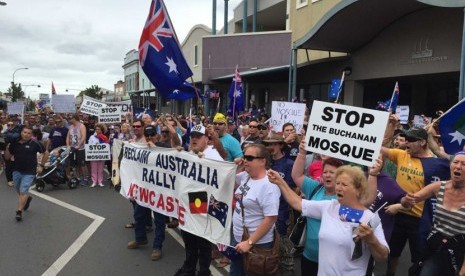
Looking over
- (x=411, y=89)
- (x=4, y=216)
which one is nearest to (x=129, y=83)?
(x=411, y=89)

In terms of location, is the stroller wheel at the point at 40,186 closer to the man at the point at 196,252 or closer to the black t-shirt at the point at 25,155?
the black t-shirt at the point at 25,155

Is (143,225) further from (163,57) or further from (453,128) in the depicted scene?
(453,128)

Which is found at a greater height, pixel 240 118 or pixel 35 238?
pixel 240 118

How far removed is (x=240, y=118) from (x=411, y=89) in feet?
23.9

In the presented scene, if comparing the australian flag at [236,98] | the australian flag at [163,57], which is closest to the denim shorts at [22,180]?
the australian flag at [163,57]

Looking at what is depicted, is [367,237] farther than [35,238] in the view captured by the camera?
No

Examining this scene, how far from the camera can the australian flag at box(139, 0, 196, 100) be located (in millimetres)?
6867

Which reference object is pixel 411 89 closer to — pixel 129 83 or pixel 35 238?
pixel 35 238

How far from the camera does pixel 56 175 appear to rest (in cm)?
1066

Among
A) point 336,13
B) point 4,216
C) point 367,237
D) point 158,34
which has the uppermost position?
point 336,13

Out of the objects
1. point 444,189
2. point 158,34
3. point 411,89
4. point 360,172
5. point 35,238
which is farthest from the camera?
point 411,89

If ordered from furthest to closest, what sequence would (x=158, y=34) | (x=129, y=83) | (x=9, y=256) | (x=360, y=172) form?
1. (x=129, y=83)
2. (x=158, y=34)
3. (x=9, y=256)
4. (x=360, y=172)

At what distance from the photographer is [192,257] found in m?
4.90

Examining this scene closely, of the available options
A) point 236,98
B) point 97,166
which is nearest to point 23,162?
point 97,166
